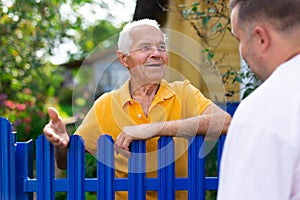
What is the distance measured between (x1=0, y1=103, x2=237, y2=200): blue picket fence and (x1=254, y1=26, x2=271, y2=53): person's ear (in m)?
1.42

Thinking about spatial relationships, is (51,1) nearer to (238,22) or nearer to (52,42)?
(52,42)

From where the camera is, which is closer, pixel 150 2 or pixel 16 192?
pixel 16 192

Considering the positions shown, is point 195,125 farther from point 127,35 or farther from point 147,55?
point 127,35

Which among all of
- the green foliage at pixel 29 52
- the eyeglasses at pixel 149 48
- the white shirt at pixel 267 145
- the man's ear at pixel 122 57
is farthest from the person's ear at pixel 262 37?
the green foliage at pixel 29 52

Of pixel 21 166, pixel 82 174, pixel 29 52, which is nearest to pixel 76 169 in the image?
pixel 82 174

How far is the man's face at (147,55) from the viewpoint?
3.13 meters

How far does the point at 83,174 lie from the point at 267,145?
1743mm

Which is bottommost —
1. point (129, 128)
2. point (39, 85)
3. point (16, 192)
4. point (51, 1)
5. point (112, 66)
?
point (16, 192)

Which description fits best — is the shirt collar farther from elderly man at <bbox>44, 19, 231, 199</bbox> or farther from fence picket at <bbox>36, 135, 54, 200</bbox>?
fence picket at <bbox>36, 135, 54, 200</bbox>

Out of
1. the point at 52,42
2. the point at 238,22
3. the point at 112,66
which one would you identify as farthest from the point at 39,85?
the point at 238,22

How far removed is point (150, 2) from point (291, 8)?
442 cm

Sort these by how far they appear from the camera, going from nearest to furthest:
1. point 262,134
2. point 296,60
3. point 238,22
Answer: point 262,134 → point 296,60 → point 238,22

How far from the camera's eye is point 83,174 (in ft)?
10.4

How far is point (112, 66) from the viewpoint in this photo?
388 centimetres
